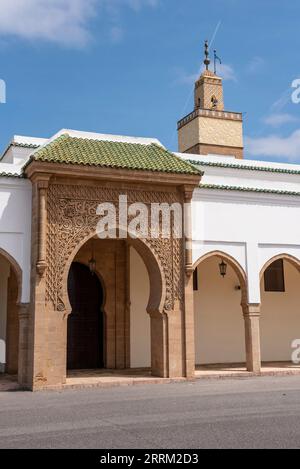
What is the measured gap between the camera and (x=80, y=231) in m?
12.2

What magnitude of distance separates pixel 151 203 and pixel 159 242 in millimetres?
864

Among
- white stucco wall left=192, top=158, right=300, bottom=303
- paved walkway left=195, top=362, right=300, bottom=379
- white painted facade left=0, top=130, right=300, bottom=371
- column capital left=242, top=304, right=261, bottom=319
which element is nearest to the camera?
white painted facade left=0, top=130, right=300, bottom=371

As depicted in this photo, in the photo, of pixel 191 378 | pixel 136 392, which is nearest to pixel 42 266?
pixel 136 392

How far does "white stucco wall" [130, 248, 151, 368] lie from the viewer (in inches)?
594

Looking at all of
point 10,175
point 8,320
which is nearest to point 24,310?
point 8,320

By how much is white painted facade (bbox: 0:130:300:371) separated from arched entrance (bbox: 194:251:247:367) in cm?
3

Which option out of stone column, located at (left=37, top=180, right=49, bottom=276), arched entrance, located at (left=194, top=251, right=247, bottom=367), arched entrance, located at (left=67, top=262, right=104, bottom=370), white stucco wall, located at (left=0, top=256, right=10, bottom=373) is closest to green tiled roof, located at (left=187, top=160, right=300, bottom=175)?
arched entrance, located at (left=194, top=251, right=247, bottom=367)

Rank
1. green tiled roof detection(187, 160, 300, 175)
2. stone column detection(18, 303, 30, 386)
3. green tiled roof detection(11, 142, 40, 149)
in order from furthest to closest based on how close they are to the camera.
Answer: green tiled roof detection(187, 160, 300, 175), green tiled roof detection(11, 142, 40, 149), stone column detection(18, 303, 30, 386)

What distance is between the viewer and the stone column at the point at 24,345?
11.7m

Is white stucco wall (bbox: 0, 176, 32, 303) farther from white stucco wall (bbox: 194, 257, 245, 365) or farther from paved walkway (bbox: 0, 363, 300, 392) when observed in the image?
white stucco wall (bbox: 194, 257, 245, 365)

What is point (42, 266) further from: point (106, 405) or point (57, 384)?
point (106, 405)

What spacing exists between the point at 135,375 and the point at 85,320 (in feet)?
8.24

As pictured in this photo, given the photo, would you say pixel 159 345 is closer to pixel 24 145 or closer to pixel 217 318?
pixel 217 318

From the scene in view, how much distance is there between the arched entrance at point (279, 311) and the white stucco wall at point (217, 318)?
2.58ft
